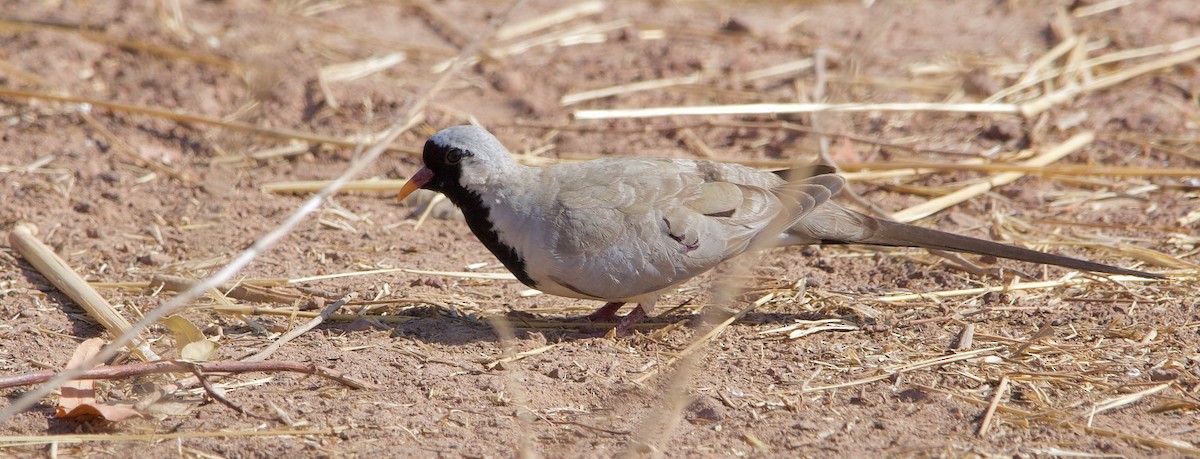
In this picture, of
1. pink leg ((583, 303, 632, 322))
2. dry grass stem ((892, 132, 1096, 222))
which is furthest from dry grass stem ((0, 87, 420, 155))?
dry grass stem ((892, 132, 1096, 222))

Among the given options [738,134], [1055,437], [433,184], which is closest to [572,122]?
[738,134]

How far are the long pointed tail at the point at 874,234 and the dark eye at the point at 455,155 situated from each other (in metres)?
1.33

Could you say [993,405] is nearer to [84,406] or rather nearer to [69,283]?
[84,406]

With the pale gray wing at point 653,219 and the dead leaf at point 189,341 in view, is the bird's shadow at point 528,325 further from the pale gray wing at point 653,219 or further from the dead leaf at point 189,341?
the dead leaf at point 189,341

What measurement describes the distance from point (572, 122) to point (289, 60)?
179 centimetres

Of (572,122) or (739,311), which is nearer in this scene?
(739,311)

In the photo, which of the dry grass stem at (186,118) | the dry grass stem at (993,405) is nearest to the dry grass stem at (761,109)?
the dry grass stem at (186,118)

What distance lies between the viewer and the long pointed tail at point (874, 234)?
4.29m

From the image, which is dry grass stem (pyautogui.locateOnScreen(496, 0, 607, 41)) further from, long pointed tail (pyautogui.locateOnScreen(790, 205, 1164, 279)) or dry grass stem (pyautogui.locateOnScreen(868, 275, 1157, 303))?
dry grass stem (pyautogui.locateOnScreen(868, 275, 1157, 303))

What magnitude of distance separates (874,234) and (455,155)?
1698mm

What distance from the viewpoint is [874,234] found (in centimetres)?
440

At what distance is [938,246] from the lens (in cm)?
432

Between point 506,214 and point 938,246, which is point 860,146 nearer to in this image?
point 938,246

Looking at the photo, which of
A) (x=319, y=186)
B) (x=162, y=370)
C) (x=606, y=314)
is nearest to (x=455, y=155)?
(x=606, y=314)
